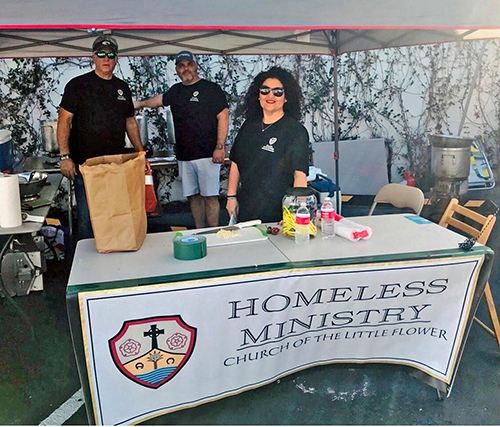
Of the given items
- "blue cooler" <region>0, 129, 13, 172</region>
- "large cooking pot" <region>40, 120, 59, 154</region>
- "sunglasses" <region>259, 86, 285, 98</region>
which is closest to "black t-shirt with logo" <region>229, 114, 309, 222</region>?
"sunglasses" <region>259, 86, 285, 98</region>

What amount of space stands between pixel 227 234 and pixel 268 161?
0.61 m

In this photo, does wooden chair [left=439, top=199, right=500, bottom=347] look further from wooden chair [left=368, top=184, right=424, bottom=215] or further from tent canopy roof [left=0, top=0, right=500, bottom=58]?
tent canopy roof [left=0, top=0, right=500, bottom=58]

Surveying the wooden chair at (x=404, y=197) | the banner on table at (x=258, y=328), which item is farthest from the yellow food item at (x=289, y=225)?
the wooden chair at (x=404, y=197)

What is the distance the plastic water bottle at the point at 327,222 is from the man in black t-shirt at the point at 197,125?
67.9 inches

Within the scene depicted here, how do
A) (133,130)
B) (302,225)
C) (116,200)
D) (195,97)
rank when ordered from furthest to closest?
(195,97) → (133,130) → (302,225) → (116,200)

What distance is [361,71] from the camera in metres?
6.23

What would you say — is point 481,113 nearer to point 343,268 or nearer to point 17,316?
point 343,268

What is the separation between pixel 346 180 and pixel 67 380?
439 centimetres

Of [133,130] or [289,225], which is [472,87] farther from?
[289,225]

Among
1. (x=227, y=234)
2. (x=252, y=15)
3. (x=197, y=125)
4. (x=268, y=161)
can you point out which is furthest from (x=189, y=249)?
(x=197, y=125)

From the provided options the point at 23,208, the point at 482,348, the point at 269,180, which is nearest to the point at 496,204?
the point at 482,348

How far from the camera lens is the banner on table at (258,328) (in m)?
1.82

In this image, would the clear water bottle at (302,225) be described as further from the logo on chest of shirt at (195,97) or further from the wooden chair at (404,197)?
the logo on chest of shirt at (195,97)

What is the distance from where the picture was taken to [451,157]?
215 inches
